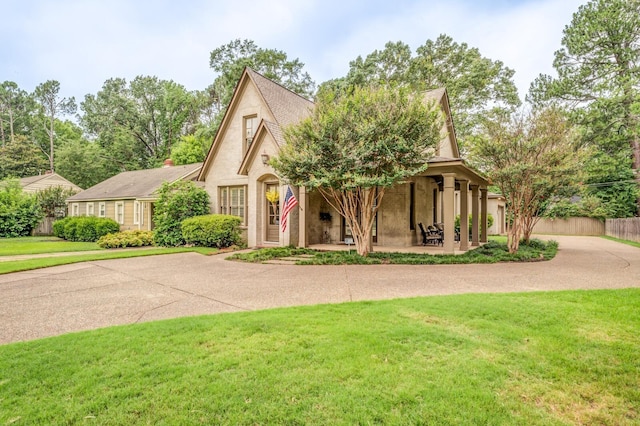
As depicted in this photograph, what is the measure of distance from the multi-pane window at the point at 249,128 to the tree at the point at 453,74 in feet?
43.5

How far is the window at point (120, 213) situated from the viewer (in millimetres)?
22281

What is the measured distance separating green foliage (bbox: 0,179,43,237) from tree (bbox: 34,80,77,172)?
2643cm

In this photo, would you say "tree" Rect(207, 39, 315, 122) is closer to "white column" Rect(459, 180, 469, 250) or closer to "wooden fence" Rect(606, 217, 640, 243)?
"white column" Rect(459, 180, 469, 250)

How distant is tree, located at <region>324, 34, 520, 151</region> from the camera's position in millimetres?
26828

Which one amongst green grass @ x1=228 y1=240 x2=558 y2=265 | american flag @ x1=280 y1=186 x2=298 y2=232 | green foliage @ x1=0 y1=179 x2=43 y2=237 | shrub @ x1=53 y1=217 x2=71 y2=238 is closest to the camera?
green grass @ x1=228 y1=240 x2=558 y2=265

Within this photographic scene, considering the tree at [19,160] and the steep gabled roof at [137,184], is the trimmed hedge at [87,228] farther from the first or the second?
the tree at [19,160]

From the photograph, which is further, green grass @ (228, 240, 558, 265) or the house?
the house

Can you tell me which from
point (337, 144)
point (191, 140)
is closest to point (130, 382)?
point (337, 144)

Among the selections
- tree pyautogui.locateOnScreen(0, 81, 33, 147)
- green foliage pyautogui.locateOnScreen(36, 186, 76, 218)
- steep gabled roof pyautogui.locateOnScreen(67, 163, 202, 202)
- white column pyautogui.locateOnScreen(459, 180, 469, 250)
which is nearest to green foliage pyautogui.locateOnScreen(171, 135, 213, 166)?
steep gabled roof pyautogui.locateOnScreen(67, 163, 202, 202)

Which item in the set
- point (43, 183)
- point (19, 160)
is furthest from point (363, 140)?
point (19, 160)

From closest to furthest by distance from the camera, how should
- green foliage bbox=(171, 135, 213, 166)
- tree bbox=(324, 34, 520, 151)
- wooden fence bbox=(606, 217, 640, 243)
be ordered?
1. wooden fence bbox=(606, 217, 640, 243)
2. tree bbox=(324, 34, 520, 151)
3. green foliage bbox=(171, 135, 213, 166)

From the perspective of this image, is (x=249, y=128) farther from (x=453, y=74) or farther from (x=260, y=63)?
(x=453, y=74)

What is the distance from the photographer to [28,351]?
12.3 ft

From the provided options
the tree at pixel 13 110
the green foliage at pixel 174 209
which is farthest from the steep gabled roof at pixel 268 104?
the tree at pixel 13 110
